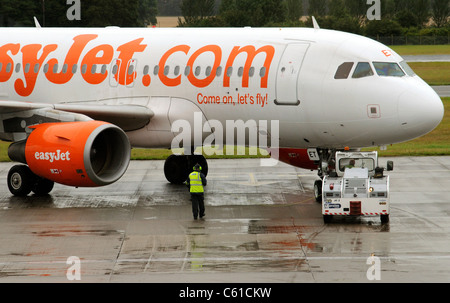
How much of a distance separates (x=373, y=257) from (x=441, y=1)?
420 ft

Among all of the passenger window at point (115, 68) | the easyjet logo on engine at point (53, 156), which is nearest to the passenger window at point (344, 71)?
the passenger window at point (115, 68)

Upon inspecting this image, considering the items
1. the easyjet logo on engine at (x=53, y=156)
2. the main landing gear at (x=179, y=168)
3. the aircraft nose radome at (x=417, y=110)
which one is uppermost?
the aircraft nose radome at (x=417, y=110)

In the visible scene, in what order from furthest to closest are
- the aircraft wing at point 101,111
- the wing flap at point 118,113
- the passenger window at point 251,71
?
1. the wing flap at point 118,113
2. the aircraft wing at point 101,111
3. the passenger window at point 251,71

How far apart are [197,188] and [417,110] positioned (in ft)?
18.7

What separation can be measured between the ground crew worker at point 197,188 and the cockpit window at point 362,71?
4629 mm

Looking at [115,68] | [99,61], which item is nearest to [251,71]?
[115,68]

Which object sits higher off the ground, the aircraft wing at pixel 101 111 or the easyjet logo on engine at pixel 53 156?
the aircraft wing at pixel 101 111

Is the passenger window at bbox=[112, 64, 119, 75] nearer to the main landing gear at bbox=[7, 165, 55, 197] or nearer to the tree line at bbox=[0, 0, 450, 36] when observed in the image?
the main landing gear at bbox=[7, 165, 55, 197]

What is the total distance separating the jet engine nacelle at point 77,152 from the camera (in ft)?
71.3

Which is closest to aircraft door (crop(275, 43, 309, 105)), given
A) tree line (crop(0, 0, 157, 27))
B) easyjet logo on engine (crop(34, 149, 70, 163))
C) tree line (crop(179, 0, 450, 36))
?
easyjet logo on engine (crop(34, 149, 70, 163))

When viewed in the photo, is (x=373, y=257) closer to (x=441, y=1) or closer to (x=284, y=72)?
(x=284, y=72)

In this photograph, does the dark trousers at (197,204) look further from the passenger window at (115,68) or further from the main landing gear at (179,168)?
the main landing gear at (179,168)

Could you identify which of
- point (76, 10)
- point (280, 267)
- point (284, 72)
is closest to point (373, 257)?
point (280, 267)
